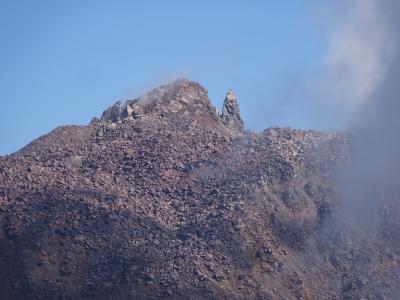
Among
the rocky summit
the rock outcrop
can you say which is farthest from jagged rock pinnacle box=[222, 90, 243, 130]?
the rocky summit

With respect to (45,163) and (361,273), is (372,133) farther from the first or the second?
(45,163)

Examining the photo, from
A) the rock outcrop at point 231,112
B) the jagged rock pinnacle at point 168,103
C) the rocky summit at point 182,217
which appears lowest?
the rocky summit at point 182,217

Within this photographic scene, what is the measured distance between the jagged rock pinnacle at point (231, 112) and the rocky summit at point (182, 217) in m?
2.61

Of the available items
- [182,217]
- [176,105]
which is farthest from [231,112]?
[182,217]

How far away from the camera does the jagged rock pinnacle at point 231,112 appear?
5353 centimetres

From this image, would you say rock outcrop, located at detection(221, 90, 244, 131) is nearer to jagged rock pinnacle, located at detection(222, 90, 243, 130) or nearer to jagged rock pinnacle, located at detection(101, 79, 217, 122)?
jagged rock pinnacle, located at detection(222, 90, 243, 130)

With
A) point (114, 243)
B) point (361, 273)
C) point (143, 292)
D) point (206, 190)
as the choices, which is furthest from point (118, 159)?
point (361, 273)

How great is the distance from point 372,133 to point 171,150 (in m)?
12.5

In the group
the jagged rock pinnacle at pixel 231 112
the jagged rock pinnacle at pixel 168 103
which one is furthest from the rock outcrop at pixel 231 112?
the jagged rock pinnacle at pixel 168 103

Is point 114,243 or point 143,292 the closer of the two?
point 143,292

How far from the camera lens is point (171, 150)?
4612cm

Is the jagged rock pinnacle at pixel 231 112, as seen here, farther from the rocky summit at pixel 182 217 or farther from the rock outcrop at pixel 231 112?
the rocky summit at pixel 182 217

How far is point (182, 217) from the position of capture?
41.0m

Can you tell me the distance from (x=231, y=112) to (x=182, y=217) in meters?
14.7
